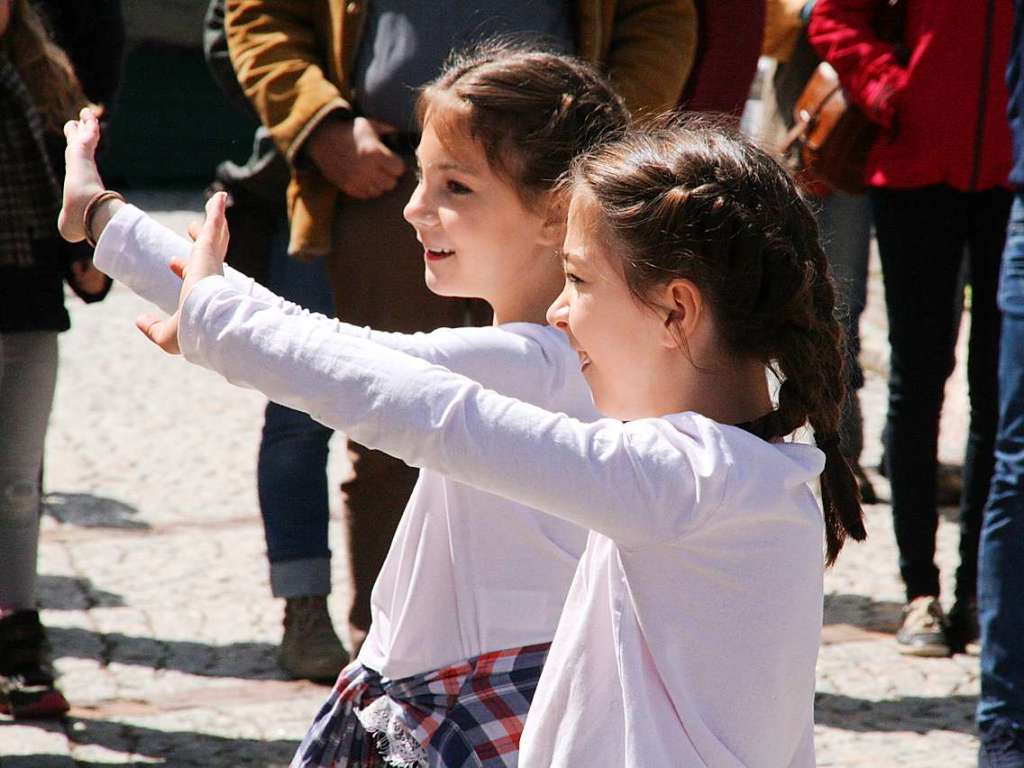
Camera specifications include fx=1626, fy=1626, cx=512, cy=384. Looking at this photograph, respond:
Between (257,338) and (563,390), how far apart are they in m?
0.71

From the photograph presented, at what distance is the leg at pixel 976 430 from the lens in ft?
12.9

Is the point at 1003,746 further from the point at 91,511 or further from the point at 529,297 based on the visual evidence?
the point at 91,511

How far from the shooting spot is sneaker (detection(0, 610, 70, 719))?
3502 millimetres

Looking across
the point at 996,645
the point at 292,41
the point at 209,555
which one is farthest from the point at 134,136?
the point at 996,645

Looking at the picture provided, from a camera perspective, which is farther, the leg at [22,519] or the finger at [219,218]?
the leg at [22,519]

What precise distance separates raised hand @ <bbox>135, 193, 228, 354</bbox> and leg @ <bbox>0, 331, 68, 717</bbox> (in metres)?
1.90

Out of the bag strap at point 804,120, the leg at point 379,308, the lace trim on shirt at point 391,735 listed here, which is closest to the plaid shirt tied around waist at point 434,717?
the lace trim on shirt at point 391,735

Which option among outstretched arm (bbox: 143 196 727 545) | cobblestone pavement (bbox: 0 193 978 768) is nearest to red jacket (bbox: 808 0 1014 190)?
cobblestone pavement (bbox: 0 193 978 768)

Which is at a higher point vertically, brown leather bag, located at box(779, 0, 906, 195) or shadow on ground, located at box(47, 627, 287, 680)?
brown leather bag, located at box(779, 0, 906, 195)

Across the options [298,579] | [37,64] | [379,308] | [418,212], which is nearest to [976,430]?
[379,308]

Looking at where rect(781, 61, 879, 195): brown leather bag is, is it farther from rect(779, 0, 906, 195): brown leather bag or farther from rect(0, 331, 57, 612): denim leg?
rect(0, 331, 57, 612): denim leg

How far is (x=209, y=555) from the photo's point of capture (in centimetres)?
468

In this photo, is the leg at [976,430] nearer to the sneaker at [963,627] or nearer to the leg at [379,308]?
the sneaker at [963,627]

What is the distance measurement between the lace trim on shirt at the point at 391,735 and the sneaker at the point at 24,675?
1.54m
